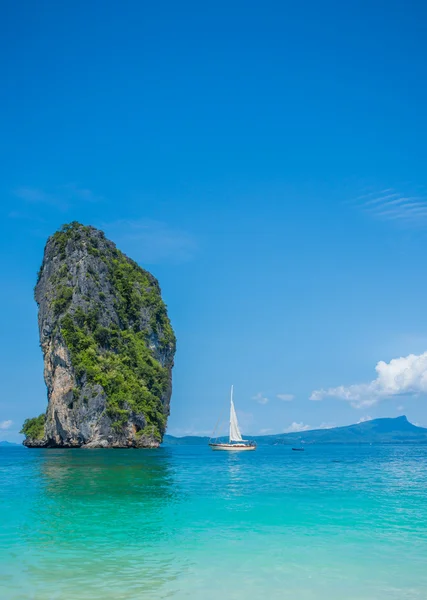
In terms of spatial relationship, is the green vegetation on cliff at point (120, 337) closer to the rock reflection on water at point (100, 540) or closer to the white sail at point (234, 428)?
the white sail at point (234, 428)

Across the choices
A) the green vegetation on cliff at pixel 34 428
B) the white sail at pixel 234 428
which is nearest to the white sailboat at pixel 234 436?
the white sail at pixel 234 428

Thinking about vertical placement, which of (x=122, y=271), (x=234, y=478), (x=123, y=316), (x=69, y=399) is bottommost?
(x=234, y=478)

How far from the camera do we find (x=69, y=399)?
214 feet

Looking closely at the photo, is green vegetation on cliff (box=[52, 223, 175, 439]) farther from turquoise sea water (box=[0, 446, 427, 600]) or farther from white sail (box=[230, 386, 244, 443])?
turquoise sea water (box=[0, 446, 427, 600])

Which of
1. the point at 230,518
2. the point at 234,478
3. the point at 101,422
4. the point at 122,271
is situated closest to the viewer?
the point at 230,518

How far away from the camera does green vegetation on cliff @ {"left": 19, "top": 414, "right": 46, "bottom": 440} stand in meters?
83.5

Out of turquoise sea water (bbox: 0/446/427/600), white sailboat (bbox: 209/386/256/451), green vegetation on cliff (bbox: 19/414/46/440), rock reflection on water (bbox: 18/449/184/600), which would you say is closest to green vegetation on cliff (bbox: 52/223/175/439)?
white sailboat (bbox: 209/386/256/451)

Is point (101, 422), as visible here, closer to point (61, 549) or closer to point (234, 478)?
point (234, 478)

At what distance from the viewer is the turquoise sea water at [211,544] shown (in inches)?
389

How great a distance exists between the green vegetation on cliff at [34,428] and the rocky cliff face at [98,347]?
218 millimetres

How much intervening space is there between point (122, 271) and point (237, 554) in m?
70.2

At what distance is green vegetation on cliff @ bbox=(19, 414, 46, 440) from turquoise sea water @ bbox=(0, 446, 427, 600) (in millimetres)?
61716

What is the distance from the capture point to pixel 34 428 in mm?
85062

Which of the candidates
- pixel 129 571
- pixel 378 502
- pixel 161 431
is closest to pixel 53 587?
pixel 129 571
